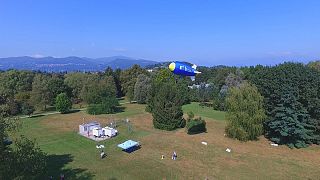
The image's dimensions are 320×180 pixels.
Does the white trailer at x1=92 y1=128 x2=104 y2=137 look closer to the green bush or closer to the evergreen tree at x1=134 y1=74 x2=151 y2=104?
the green bush

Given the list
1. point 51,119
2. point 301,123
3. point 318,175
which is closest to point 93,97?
point 51,119

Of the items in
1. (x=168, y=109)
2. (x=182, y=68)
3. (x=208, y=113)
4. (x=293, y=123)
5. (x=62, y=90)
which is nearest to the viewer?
(x=182, y=68)

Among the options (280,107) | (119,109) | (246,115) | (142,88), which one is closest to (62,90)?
(119,109)

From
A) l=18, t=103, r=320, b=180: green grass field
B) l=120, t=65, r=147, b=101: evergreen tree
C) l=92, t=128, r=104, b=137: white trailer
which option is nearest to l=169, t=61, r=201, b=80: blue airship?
l=18, t=103, r=320, b=180: green grass field

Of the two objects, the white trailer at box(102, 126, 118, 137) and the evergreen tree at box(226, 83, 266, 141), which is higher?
the evergreen tree at box(226, 83, 266, 141)

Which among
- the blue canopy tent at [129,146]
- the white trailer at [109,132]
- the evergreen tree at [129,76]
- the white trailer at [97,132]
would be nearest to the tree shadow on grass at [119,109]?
the evergreen tree at [129,76]

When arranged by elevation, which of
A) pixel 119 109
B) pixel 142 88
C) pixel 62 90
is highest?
pixel 142 88

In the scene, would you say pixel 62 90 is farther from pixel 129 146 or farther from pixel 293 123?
pixel 293 123
